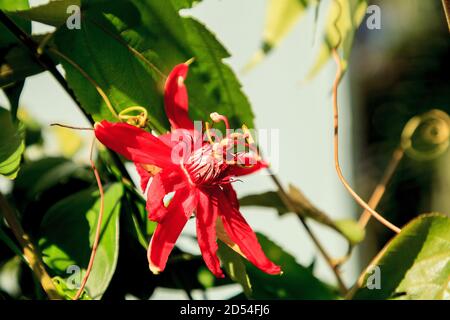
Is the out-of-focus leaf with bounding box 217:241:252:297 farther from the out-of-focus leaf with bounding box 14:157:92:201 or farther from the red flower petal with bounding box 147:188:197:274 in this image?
the out-of-focus leaf with bounding box 14:157:92:201

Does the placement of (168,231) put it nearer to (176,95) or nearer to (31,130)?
(176,95)

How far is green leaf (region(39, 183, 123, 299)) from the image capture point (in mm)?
404

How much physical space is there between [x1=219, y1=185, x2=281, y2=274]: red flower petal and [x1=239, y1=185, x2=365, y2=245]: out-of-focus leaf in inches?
3.9

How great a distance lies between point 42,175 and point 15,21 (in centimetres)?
13

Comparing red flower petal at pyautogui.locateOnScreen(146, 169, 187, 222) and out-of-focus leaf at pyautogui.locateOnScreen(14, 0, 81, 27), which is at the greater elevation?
out-of-focus leaf at pyautogui.locateOnScreen(14, 0, 81, 27)

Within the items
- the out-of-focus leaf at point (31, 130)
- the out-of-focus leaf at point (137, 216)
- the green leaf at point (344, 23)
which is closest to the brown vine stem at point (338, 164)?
the green leaf at point (344, 23)

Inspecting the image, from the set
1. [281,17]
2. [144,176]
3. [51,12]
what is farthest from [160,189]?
[281,17]

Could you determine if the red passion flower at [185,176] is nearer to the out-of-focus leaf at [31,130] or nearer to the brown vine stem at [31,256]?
the brown vine stem at [31,256]

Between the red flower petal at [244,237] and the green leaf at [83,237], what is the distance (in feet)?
0.26

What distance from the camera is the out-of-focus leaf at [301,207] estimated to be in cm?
46

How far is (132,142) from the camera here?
336 millimetres

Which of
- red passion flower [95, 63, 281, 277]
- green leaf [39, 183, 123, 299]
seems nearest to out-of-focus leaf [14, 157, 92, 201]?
green leaf [39, 183, 123, 299]
